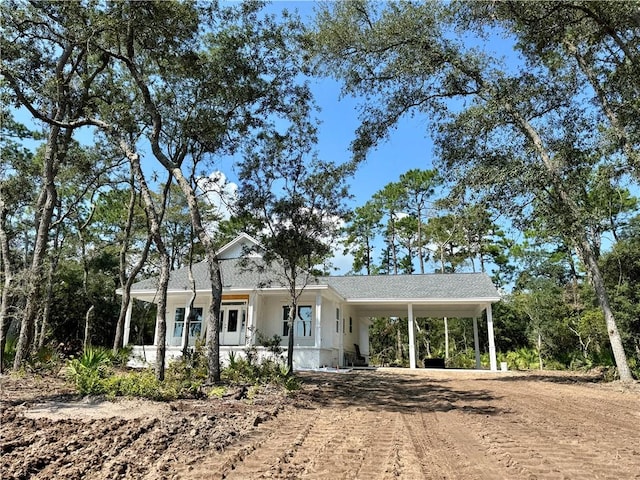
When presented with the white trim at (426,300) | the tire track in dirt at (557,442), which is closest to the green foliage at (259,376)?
the tire track in dirt at (557,442)

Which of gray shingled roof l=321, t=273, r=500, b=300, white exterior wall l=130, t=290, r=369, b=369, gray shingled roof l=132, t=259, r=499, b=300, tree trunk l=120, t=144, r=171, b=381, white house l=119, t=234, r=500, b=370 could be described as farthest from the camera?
gray shingled roof l=321, t=273, r=500, b=300

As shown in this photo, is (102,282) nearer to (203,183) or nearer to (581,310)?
(203,183)

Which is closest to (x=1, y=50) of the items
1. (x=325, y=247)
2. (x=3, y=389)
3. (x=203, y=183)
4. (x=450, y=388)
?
(x=203, y=183)

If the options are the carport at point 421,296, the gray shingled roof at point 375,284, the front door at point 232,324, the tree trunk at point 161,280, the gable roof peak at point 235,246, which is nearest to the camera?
the tree trunk at point 161,280

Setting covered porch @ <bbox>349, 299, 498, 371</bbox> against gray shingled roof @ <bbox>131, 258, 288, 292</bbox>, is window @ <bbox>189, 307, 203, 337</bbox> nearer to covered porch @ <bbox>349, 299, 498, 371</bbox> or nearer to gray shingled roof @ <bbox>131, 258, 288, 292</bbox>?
gray shingled roof @ <bbox>131, 258, 288, 292</bbox>

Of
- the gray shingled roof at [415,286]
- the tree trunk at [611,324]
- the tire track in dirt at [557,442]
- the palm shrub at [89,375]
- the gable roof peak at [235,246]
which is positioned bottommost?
the tire track in dirt at [557,442]

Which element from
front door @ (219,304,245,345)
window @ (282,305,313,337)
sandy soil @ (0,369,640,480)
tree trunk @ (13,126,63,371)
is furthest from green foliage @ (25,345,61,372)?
window @ (282,305,313,337)

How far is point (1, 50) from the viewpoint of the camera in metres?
9.30

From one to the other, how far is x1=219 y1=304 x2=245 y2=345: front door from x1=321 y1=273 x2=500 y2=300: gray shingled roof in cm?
414

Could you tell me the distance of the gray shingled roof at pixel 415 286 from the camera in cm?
1856

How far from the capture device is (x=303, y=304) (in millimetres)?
18203

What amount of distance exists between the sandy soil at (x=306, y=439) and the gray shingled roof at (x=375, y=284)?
1028 centimetres

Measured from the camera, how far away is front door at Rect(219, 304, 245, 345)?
738 inches

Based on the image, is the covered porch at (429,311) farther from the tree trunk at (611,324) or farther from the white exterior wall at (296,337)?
the tree trunk at (611,324)
